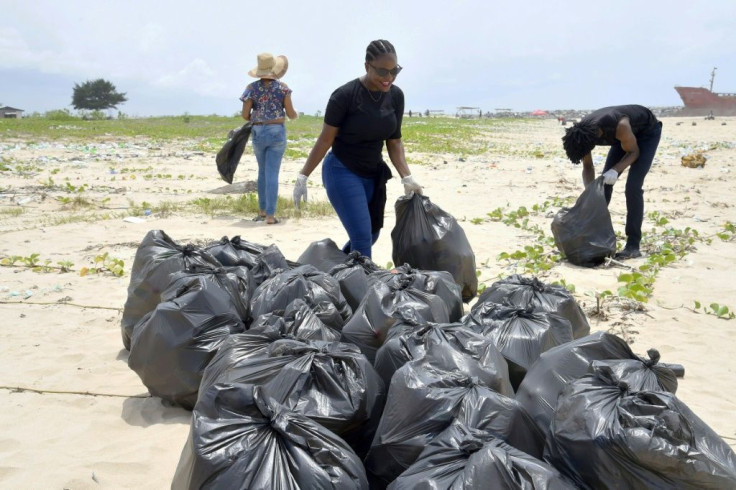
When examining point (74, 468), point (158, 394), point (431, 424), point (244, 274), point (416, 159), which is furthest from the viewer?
point (416, 159)

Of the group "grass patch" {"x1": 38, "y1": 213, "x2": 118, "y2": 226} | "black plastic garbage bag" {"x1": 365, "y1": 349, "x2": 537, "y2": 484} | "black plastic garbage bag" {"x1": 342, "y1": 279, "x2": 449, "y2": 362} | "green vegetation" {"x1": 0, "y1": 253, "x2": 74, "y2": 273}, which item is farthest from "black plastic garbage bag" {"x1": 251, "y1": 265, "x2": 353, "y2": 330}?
"grass patch" {"x1": 38, "y1": 213, "x2": 118, "y2": 226}

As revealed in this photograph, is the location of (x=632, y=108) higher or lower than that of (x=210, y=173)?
higher

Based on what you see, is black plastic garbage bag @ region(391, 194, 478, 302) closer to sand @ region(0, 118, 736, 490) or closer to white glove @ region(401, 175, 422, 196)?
white glove @ region(401, 175, 422, 196)

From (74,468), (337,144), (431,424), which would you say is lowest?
(74,468)

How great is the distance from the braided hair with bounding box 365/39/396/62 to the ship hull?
1874 inches

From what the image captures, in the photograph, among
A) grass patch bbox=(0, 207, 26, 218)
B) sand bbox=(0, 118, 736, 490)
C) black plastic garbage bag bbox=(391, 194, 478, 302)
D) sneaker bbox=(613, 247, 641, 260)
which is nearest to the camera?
sand bbox=(0, 118, 736, 490)

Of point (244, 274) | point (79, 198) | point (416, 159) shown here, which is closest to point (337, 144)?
Result: point (244, 274)

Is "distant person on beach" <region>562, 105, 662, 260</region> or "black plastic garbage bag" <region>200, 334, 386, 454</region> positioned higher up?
"distant person on beach" <region>562, 105, 662, 260</region>

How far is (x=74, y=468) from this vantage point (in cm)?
223

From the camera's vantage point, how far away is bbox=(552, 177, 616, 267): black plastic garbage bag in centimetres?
490

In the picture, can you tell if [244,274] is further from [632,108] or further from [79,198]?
[79,198]

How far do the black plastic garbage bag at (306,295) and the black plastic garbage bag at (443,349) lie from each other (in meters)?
0.46

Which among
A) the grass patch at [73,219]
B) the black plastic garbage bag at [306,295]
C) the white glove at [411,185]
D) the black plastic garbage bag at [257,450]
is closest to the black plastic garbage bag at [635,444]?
the black plastic garbage bag at [257,450]

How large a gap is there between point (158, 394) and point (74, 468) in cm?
51
